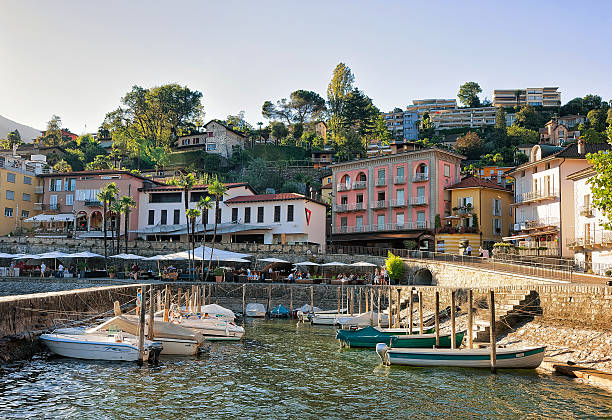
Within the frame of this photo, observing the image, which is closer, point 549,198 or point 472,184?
point 549,198

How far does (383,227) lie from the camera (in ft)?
208

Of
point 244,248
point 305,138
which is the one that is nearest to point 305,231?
point 244,248

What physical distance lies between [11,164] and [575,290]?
7246 centimetres

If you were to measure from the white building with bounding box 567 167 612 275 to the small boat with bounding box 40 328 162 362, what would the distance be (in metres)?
28.2

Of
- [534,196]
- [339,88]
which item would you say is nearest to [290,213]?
[534,196]

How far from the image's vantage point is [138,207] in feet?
228

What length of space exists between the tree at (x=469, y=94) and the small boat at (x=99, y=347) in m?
156

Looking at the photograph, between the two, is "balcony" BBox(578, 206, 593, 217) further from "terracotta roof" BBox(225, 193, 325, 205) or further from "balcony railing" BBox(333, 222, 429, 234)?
"terracotta roof" BBox(225, 193, 325, 205)

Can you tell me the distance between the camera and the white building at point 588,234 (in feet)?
126

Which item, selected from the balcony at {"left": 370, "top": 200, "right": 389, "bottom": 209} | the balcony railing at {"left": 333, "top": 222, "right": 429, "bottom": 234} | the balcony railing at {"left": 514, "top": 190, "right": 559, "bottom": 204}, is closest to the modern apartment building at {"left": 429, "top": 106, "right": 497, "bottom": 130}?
the balcony railing at {"left": 333, "top": 222, "right": 429, "bottom": 234}

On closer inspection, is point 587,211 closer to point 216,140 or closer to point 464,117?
point 216,140

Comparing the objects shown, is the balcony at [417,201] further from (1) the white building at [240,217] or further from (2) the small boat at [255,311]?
(2) the small boat at [255,311]

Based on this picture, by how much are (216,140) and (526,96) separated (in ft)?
355

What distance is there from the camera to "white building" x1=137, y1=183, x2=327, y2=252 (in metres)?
62.4
